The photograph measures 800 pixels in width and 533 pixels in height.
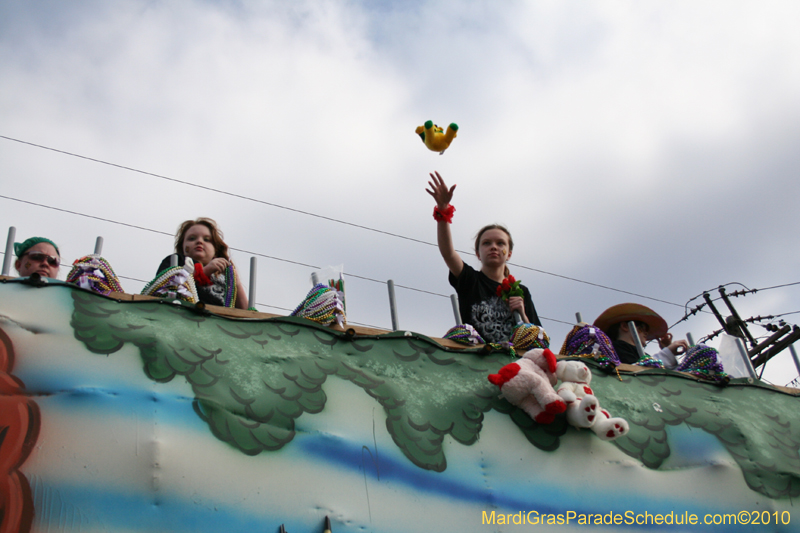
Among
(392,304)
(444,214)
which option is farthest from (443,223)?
(392,304)

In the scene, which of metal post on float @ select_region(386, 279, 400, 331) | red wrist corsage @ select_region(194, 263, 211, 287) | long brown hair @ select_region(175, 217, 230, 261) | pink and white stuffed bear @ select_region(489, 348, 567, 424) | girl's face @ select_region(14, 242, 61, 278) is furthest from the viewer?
metal post on float @ select_region(386, 279, 400, 331)

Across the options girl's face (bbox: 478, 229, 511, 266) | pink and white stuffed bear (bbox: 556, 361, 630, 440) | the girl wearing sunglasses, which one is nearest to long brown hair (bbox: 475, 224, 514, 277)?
girl's face (bbox: 478, 229, 511, 266)

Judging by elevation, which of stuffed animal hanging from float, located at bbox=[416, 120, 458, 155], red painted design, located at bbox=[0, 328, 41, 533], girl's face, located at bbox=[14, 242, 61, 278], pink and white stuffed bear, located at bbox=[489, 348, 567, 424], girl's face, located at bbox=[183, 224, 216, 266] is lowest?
red painted design, located at bbox=[0, 328, 41, 533]

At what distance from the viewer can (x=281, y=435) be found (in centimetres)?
229

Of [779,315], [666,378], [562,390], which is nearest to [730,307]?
[779,315]

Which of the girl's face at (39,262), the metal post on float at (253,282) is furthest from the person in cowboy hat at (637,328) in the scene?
the girl's face at (39,262)

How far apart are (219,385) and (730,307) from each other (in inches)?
506

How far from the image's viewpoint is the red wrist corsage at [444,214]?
3535 mm

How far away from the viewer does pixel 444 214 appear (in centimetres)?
353

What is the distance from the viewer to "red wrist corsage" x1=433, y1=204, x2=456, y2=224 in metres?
3.54

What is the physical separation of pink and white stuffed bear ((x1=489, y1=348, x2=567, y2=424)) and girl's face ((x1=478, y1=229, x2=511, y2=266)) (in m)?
1.03

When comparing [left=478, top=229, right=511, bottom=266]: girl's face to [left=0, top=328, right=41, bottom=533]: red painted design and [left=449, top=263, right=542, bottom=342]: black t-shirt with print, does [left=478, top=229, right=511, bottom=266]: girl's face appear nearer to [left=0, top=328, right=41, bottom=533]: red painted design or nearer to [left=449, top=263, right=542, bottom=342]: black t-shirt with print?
[left=449, top=263, right=542, bottom=342]: black t-shirt with print

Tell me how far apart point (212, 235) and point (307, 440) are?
1530 millimetres

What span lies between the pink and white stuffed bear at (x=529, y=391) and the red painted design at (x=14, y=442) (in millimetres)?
1712
